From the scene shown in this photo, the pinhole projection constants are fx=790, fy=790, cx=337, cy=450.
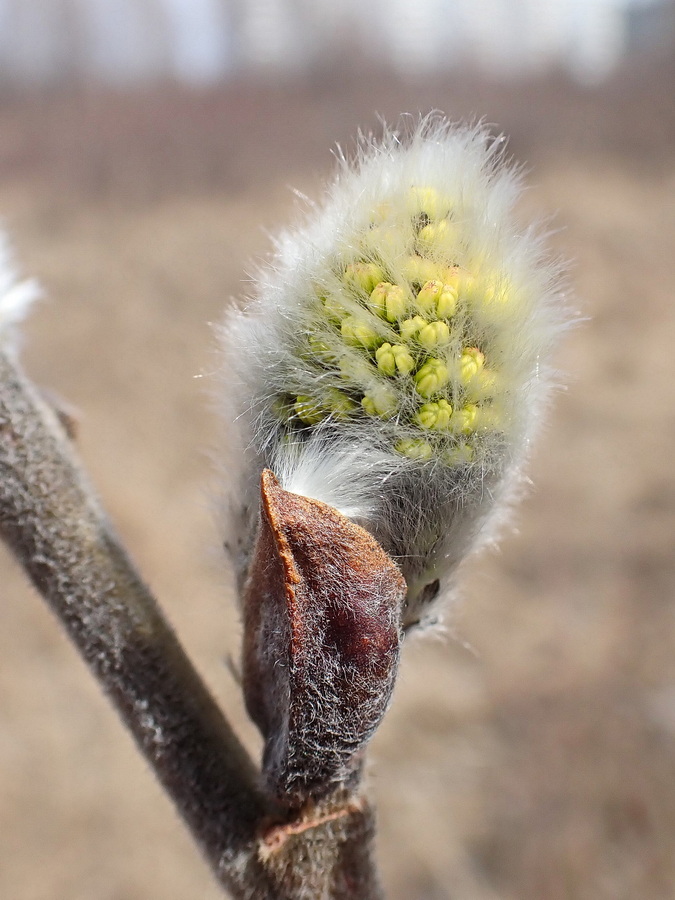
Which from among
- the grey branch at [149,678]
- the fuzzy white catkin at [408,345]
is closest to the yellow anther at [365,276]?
the fuzzy white catkin at [408,345]

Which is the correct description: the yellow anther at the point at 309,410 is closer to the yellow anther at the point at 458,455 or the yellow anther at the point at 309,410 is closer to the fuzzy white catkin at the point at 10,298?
the yellow anther at the point at 458,455

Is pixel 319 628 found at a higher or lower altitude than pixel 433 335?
lower

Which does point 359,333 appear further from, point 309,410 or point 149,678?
point 149,678

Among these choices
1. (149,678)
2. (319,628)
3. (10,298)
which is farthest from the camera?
(10,298)

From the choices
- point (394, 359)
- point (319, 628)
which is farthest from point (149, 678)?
point (394, 359)

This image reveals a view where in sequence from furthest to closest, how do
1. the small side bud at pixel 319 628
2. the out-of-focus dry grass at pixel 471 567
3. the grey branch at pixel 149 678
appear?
the out-of-focus dry grass at pixel 471 567, the grey branch at pixel 149 678, the small side bud at pixel 319 628

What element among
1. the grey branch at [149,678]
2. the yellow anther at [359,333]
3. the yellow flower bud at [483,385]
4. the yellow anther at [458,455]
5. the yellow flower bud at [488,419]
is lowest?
the grey branch at [149,678]

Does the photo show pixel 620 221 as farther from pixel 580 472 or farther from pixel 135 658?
pixel 135 658
